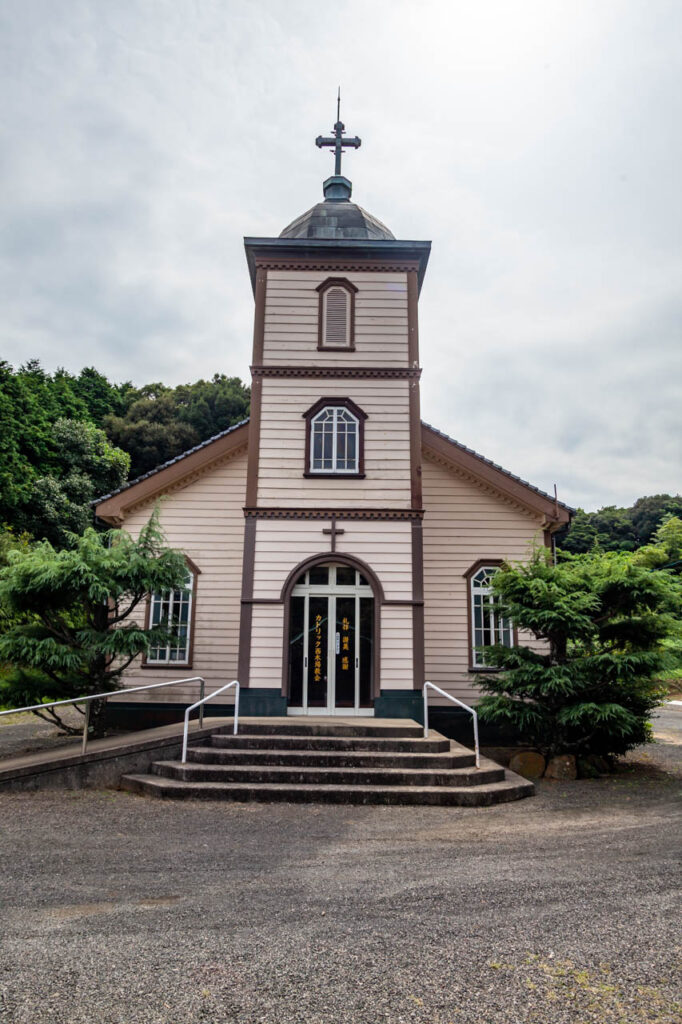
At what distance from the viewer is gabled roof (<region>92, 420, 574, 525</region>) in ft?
45.8

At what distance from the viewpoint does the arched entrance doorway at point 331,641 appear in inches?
480

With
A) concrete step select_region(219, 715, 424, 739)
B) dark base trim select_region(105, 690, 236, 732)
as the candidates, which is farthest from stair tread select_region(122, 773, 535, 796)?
dark base trim select_region(105, 690, 236, 732)

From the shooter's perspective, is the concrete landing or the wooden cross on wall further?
the wooden cross on wall

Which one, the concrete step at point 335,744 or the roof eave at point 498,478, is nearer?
the concrete step at point 335,744

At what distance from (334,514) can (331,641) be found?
235cm

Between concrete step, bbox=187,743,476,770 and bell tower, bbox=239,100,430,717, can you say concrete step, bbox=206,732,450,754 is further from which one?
bell tower, bbox=239,100,430,717

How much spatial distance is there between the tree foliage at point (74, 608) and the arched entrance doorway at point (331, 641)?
7.84 ft

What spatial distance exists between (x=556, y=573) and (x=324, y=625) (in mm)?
4271

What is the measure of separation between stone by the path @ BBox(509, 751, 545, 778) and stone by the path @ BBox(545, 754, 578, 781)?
12 cm

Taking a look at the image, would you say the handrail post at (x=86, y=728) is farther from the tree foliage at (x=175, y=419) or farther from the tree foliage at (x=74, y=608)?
the tree foliage at (x=175, y=419)

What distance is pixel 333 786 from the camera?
8.77 meters

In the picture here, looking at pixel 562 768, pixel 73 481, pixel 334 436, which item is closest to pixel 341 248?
pixel 334 436

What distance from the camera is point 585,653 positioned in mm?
10664

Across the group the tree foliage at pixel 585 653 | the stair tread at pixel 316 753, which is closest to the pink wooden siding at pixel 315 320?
the tree foliage at pixel 585 653
